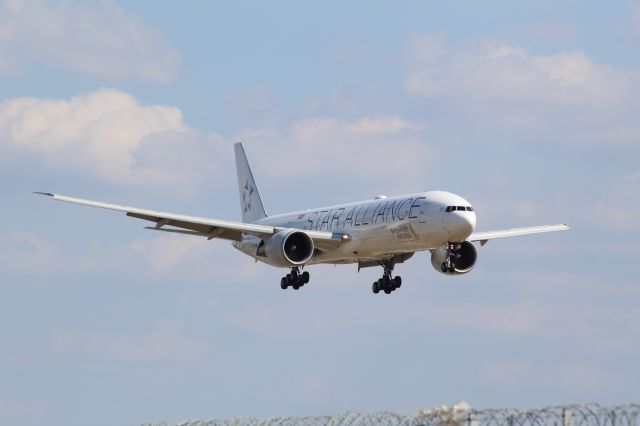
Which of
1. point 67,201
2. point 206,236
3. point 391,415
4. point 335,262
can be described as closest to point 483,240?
point 335,262

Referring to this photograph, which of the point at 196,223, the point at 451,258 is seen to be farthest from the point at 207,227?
the point at 451,258

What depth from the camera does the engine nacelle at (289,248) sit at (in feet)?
220

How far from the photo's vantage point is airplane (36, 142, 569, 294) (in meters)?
62.1

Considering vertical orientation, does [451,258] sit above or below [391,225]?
below

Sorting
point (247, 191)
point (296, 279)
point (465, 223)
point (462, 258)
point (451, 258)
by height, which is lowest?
point (296, 279)

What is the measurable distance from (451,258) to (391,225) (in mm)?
4236

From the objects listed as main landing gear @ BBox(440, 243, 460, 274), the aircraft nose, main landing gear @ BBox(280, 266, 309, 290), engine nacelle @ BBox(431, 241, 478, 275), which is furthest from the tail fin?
the aircraft nose

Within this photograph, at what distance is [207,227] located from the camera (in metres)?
70.5

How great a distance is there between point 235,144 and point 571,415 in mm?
69758

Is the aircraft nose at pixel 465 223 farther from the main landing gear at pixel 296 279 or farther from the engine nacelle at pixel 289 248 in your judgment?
the main landing gear at pixel 296 279

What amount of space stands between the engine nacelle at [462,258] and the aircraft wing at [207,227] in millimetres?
5753

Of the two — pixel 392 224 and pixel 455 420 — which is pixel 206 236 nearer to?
pixel 392 224

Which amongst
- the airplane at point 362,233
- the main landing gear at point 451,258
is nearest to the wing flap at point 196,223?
the airplane at point 362,233

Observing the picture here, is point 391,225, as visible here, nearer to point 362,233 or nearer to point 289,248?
point 362,233
